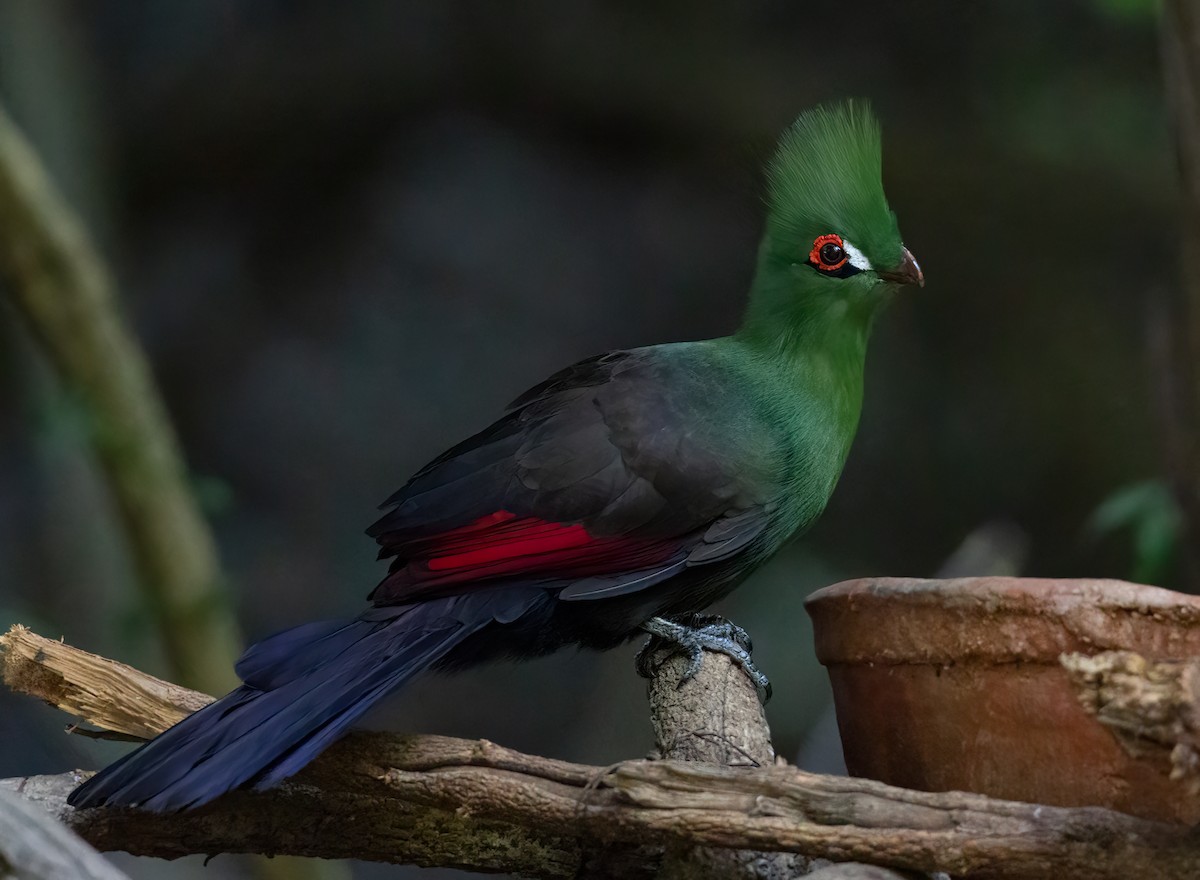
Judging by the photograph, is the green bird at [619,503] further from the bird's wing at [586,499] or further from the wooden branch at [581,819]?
the wooden branch at [581,819]

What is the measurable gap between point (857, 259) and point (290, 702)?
977 mm

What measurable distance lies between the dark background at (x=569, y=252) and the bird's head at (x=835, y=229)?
6.70 ft

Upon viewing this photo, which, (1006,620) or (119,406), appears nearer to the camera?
(1006,620)

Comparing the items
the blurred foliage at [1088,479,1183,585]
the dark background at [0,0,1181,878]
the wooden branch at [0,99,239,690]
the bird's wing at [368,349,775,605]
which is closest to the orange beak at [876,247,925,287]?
the bird's wing at [368,349,775,605]

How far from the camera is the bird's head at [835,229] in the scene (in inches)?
69.5

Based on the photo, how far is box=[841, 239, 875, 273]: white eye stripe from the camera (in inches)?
69.4

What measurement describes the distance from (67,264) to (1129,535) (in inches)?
119

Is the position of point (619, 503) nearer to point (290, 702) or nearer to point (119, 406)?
point (290, 702)

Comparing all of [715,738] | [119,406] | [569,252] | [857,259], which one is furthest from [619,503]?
[569,252]

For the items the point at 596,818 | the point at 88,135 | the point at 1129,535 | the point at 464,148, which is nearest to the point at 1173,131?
the point at 596,818

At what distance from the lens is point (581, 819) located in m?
1.25

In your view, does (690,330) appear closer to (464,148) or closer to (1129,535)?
(464,148)

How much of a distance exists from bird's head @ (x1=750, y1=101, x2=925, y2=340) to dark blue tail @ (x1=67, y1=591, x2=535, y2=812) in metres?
0.61

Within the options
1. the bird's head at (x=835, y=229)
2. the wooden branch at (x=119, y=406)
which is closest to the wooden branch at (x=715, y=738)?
the bird's head at (x=835, y=229)
